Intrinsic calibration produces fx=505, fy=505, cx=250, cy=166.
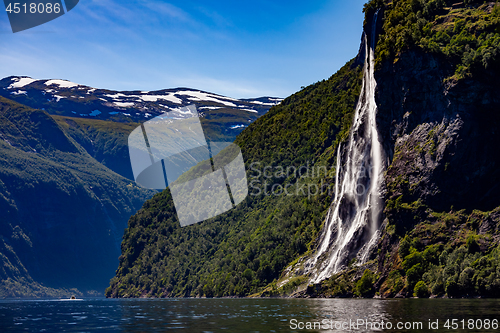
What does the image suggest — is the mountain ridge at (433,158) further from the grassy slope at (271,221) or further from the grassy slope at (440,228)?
the grassy slope at (271,221)

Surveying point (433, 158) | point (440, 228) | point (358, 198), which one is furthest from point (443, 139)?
point (358, 198)

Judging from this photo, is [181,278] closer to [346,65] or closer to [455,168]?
[346,65]

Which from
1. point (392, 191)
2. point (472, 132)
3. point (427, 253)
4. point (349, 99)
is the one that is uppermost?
point (349, 99)

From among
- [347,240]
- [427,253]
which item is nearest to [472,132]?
[427,253]

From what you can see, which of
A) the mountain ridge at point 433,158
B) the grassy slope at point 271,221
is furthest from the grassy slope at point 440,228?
the grassy slope at point 271,221

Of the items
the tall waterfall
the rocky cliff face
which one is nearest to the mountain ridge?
the rocky cliff face

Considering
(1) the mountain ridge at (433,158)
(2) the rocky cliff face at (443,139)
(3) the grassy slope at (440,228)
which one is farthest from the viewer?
(2) the rocky cliff face at (443,139)
